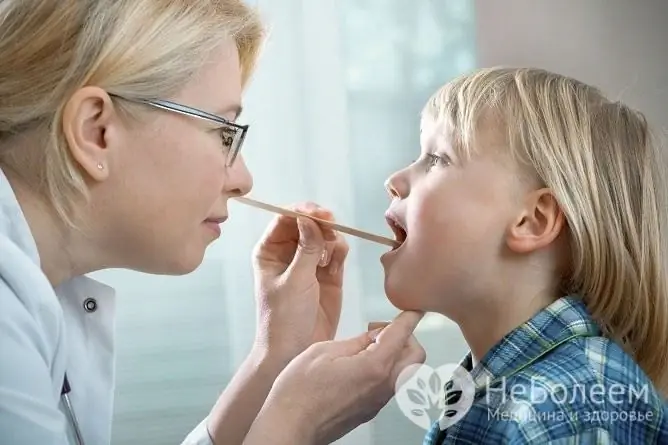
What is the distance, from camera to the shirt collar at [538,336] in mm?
1028

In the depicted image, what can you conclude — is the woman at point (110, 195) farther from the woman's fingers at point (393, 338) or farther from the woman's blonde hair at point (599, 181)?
the woman's blonde hair at point (599, 181)

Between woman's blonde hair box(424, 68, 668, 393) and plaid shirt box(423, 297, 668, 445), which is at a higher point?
woman's blonde hair box(424, 68, 668, 393)

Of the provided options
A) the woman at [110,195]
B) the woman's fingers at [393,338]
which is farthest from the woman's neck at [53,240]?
the woman's fingers at [393,338]

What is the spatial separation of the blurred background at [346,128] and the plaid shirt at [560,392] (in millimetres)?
497

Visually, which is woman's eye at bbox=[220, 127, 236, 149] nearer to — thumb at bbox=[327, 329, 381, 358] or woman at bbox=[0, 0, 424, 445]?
woman at bbox=[0, 0, 424, 445]

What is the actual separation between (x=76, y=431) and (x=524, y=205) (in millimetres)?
647

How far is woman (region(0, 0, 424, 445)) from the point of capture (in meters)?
0.86

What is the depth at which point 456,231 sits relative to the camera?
108cm

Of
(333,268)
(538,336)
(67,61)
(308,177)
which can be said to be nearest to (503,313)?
(538,336)

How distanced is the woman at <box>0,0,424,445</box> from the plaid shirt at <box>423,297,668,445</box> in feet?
0.34

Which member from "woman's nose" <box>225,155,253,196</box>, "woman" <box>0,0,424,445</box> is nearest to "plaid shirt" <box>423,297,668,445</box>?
"woman" <box>0,0,424,445</box>

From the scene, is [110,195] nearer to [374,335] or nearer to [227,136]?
[227,136]

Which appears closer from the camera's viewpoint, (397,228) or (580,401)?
(580,401)

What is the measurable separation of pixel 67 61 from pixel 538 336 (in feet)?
2.18
